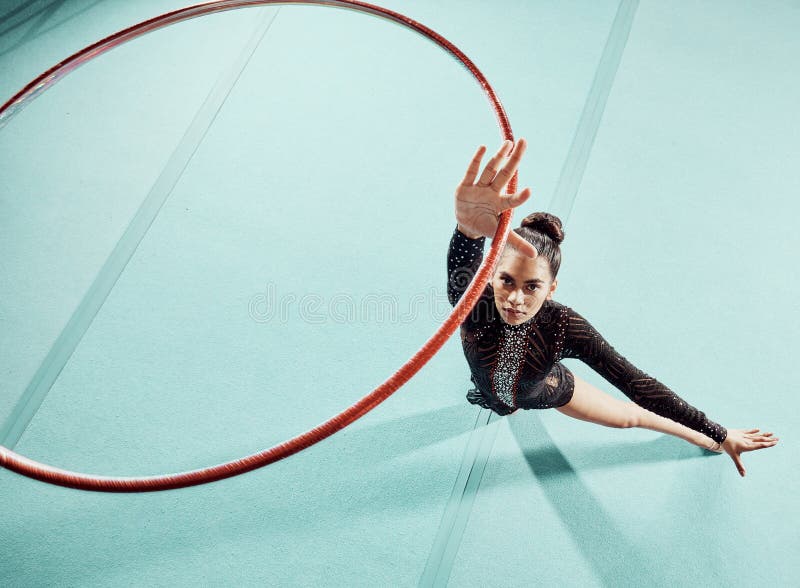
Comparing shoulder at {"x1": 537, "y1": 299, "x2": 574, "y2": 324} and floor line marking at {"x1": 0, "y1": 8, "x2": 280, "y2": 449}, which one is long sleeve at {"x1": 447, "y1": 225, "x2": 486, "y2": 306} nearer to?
shoulder at {"x1": 537, "y1": 299, "x2": 574, "y2": 324}

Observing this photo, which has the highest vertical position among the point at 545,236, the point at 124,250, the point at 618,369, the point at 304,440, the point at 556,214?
the point at 556,214

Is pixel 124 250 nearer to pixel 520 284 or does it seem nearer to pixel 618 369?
pixel 520 284

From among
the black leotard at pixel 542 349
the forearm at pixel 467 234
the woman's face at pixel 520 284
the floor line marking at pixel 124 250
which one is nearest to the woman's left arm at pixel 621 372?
the black leotard at pixel 542 349

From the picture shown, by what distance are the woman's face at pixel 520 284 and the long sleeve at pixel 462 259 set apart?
0.14 feet

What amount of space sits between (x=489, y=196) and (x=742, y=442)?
0.79 meters

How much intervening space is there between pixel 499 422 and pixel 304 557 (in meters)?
0.48

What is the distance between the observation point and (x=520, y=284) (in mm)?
975

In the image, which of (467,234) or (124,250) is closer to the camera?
(467,234)

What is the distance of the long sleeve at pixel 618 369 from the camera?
1.07 metres

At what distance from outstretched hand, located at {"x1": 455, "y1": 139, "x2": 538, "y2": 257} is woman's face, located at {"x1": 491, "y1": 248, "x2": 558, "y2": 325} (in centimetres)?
3

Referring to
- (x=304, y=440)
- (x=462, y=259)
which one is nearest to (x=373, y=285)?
(x=462, y=259)

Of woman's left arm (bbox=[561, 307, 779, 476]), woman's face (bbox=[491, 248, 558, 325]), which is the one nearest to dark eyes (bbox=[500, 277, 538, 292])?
woman's face (bbox=[491, 248, 558, 325])

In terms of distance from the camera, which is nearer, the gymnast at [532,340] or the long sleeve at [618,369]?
the gymnast at [532,340]

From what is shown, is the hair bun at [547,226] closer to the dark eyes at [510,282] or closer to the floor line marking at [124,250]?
the dark eyes at [510,282]
